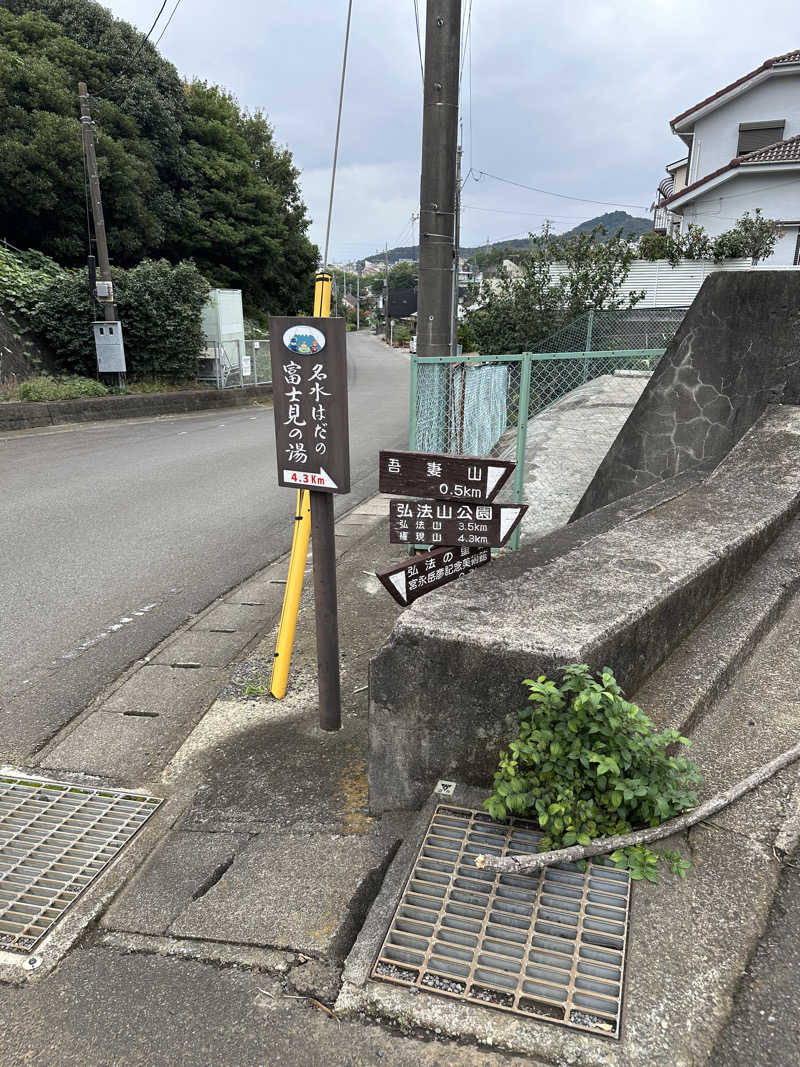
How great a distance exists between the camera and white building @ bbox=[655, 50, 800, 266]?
2139cm

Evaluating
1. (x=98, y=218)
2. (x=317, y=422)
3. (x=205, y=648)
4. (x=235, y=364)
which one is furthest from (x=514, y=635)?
(x=235, y=364)

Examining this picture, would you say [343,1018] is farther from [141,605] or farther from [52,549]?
[52,549]

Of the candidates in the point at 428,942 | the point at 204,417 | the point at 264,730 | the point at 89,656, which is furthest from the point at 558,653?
the point at 204,417

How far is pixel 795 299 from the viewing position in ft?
16.7

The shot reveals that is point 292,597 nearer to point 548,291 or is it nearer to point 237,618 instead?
point 237,618

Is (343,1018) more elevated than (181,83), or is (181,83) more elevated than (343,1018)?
(181,83)

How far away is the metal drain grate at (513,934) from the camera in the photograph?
1982mm

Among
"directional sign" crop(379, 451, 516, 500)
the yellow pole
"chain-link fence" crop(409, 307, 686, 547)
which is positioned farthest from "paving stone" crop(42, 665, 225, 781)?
"chain-link fence" crop(409, 307, 686, 547)

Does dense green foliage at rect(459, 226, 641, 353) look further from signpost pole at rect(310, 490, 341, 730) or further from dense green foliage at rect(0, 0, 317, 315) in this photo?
signpost pole at rect(310, 490, 341, 730)

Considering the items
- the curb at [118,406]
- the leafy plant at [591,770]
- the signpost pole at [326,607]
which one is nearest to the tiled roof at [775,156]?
the curb at [118,406]

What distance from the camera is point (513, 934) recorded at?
217cm

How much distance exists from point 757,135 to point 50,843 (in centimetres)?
3009

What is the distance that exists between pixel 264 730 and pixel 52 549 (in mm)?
4121

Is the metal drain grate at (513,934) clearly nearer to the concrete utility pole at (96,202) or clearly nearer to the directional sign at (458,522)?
the directional sign at (458,522)
